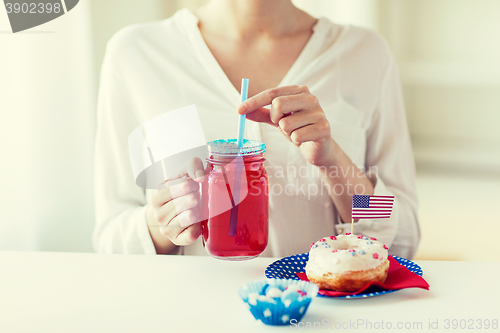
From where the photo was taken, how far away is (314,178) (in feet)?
3.39

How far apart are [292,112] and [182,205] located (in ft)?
0.78

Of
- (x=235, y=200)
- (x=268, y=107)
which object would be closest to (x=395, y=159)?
(x=268, y=107)

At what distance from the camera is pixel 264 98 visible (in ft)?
2.32

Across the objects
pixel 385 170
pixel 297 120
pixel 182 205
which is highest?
pixel 297 120

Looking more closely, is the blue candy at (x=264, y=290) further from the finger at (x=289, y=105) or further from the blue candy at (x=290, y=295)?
the finger at (x=289, y=105)

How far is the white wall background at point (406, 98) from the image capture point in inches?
44.7

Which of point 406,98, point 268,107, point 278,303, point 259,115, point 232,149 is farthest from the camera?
point 406,98

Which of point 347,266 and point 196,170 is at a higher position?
point 196,170

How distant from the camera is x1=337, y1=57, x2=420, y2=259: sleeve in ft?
3.47

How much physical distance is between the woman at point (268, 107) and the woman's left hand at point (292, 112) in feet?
0.77

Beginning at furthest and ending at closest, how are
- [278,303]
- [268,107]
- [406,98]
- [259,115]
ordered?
[406,98]
[268,107]
[259,115]
[278,303]

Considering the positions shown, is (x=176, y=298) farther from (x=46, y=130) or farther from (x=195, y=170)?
(x=46, y=130)

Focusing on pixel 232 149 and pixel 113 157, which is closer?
pixel 232 149

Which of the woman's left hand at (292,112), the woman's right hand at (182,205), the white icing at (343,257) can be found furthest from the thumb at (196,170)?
the white icing at (343,257)
